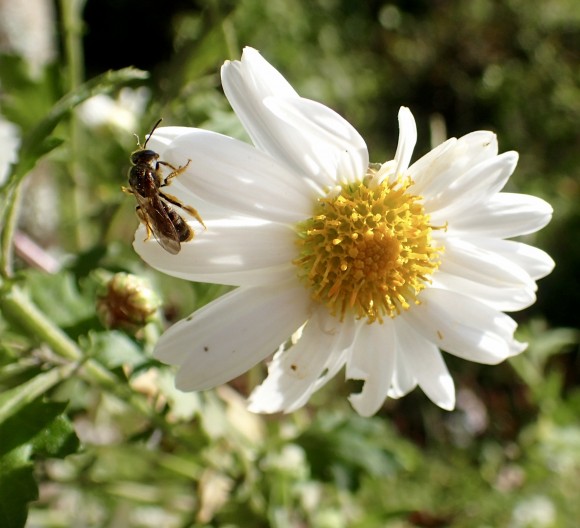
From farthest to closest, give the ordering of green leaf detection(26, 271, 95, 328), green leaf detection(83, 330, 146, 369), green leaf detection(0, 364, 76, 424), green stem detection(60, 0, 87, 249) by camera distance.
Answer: green stem detection(60, 0, 87, 249) → green leaf detection(26, 271, 95, 328) → green leaf detection(83, 330, 146, 369) → green leaf detection(0, 364, 76, 424)

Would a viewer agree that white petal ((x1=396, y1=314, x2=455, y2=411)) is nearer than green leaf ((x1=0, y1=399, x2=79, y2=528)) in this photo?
No

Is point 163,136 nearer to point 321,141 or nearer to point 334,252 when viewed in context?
point 321,141

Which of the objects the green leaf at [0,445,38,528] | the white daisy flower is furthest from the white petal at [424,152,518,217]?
the green leaf at [0,445,38,528]

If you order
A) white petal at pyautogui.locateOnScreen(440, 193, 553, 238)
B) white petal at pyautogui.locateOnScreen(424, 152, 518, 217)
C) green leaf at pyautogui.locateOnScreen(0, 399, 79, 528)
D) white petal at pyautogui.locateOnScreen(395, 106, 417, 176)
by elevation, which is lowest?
white petal at pyautogui.locateOnScreen(440, 193, 553, 238)

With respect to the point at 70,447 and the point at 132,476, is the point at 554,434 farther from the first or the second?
the point at 70,447

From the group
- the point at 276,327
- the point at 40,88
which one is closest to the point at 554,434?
the point at 276,327

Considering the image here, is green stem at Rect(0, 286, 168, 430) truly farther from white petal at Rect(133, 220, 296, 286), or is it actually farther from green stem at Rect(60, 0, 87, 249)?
green stem at Rect(60, 0, 87, 249)

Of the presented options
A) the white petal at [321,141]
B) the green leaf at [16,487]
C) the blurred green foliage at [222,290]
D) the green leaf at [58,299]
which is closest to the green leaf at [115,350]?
the blurred green foliage at [222,290]
